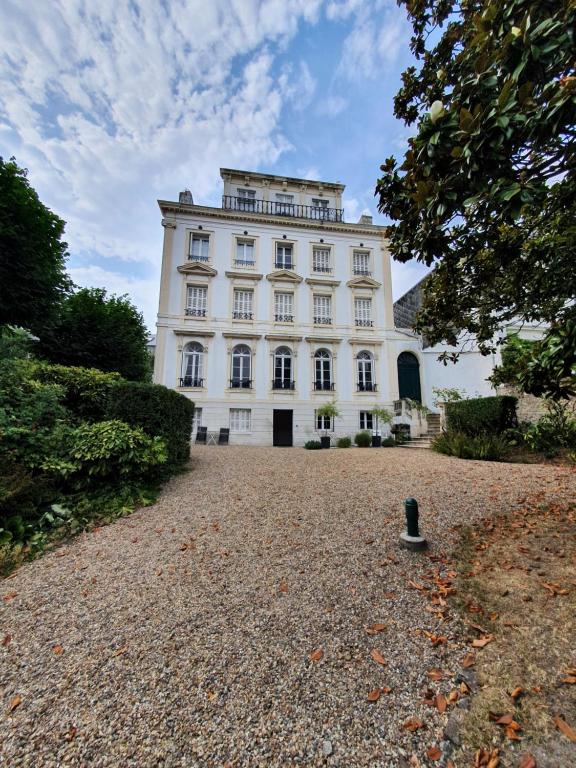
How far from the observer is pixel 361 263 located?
1614 centimetres

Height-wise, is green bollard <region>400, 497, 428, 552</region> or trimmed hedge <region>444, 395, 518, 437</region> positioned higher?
trimmed hedge <region>444, 395, 518, 437</region>

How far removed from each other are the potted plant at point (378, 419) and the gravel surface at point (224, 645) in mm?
9346

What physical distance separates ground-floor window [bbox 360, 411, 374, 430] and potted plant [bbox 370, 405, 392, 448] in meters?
0.17

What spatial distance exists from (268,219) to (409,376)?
1095 cm

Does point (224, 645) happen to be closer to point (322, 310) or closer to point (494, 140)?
point (494, 140)

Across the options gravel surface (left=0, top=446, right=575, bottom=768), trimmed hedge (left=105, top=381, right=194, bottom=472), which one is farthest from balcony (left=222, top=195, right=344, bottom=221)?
gravel surface (left=0, top=446, right=575, bottom=768)

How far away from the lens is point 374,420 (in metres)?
14.5

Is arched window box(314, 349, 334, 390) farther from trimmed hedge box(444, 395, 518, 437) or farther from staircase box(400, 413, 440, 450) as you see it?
trimmed hedge box(444, 395, 518, 437)

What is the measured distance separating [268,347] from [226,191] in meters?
9.33

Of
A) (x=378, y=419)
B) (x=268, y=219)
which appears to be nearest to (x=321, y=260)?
(x=268, y=219)

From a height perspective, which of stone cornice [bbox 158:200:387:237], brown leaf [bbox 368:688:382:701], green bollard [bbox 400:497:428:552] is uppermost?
stone cornice [bbox 158:200:387:237]

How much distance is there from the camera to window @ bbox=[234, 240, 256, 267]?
49.6 feet

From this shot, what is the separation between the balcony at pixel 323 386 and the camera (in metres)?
14.6

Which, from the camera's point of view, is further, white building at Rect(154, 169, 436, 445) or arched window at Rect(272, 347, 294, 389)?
arched window at Rect(272, 347, 294, 389)
